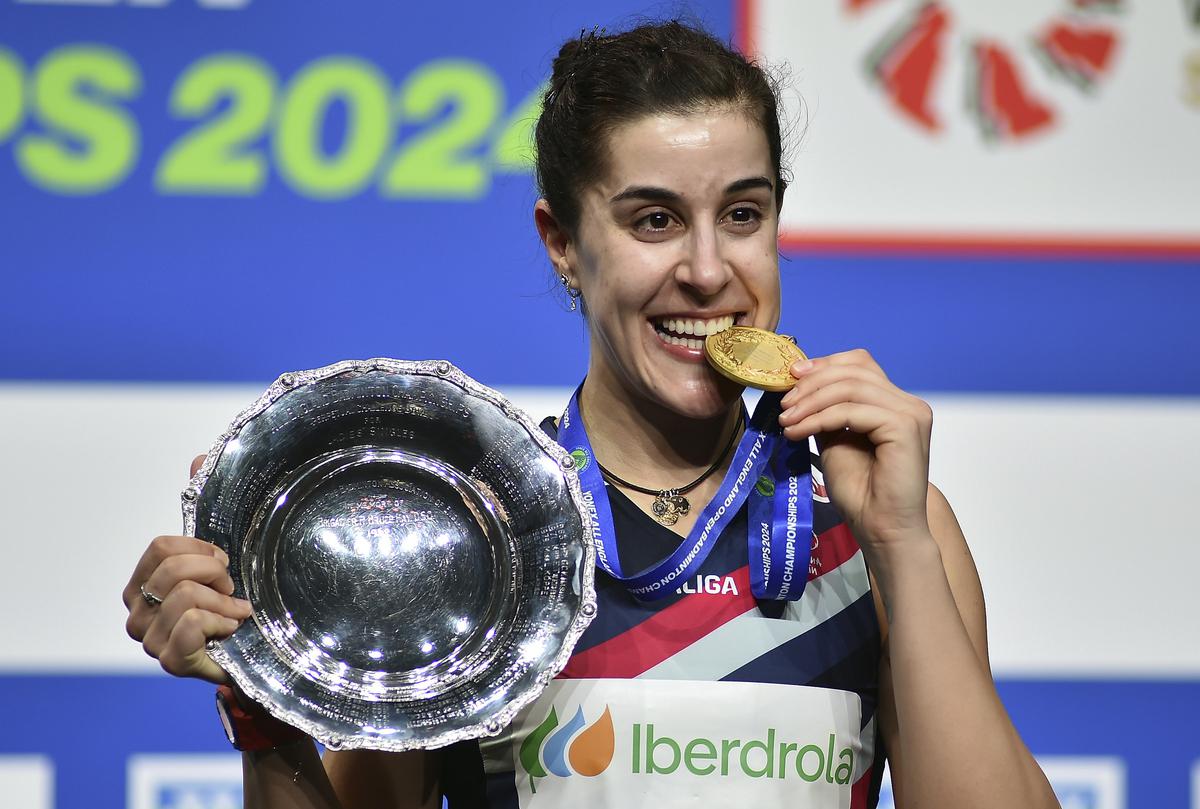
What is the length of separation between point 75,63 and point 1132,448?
241cm

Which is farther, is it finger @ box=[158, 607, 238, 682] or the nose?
the nose

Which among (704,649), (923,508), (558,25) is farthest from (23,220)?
(923,508)

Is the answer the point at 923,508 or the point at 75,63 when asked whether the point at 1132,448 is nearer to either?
the point at 923,508

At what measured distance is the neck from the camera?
178 centimetres

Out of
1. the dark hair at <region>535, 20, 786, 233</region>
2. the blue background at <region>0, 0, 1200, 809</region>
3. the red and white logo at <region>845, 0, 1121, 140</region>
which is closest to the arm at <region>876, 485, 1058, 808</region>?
the dark hair at <region>535, 20, 786, 233</region>

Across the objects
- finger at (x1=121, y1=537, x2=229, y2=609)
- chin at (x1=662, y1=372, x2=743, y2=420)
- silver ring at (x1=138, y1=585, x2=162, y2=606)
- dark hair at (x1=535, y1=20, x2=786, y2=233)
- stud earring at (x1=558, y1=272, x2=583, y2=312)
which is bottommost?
silver ring at (x1=138, y1=585, x2=162, y2=606)

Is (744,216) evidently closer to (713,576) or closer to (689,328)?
(689,328)

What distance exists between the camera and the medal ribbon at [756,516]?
1.66 meters

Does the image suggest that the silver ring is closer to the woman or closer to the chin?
the woman

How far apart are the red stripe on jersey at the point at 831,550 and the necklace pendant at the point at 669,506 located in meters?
0.18

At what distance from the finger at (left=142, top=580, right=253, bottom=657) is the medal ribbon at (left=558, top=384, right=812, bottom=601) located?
44 cm

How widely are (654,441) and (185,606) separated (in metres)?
0.65

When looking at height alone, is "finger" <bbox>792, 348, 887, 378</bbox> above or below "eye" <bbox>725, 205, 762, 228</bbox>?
below

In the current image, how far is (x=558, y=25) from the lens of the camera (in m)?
2.85
